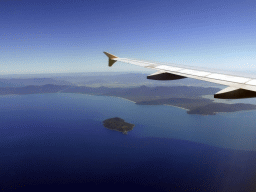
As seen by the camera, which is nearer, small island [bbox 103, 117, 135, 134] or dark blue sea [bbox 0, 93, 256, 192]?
dark blue sea [bbox 0, 93, 256, 192]

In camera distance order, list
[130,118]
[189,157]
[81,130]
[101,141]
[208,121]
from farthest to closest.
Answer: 1. [130,118]
2. [208,121]
3. [81,130]
4. [101,141]
5. [189,157]

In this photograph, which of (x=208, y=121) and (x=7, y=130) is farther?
(x=208, y=121)

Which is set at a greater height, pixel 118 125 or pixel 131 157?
pixel 131 157

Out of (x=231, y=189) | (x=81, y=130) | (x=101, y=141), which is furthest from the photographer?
(x=81, y=130)

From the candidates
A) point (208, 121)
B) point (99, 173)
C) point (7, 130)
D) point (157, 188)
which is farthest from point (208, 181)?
point (7, 130)

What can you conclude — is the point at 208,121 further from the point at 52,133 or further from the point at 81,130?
the point at 52,133

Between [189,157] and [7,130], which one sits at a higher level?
[189,157]

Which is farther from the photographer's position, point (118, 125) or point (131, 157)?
point (118, 125)

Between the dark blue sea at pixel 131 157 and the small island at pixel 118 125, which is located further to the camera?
the small island at pixel 118 125
